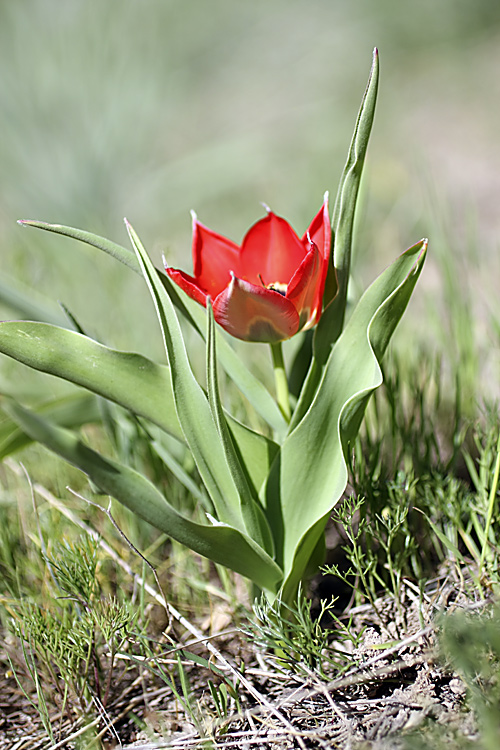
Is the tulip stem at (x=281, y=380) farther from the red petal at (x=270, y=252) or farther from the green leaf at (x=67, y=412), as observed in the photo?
the green leaf at (x=67, y=412)

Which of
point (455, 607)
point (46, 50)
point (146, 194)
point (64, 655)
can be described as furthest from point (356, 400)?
point (46, 50)

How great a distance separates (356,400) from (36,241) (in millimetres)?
1580

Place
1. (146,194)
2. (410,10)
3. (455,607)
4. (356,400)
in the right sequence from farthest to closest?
(410,10)
(146,194)
(455,607)
(356,400)

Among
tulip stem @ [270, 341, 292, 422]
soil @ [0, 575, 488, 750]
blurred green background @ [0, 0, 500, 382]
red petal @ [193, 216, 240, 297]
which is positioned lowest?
soil @ [0, 575, 488, 750]

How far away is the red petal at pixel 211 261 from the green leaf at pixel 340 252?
0.13 m

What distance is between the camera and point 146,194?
2844 millimetres

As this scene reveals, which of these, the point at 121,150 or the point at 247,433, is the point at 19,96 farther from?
the point at 247,433

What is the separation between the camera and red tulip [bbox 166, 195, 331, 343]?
653 mm

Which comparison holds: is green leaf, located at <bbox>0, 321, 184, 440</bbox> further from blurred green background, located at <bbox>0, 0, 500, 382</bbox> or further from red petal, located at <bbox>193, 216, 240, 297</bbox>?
blurred green background, located at <bbox>0, 0, 500, 382</bbox>

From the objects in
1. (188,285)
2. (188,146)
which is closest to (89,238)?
(188,285)

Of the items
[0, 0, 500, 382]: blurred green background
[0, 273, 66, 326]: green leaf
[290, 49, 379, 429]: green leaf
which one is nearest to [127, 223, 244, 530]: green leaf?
[290, 49, 379, 429]: green leaf

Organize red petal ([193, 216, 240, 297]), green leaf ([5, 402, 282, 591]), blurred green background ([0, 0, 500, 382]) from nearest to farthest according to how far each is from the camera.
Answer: green leaf ([5, 402, 282, 591]) < red petal ([193, 216, 240, 297]) < blurred green background ([0, 0, 500, 382])

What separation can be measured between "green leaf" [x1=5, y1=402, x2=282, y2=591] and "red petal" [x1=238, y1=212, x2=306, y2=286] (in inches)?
12.3

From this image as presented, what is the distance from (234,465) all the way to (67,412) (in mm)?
388
